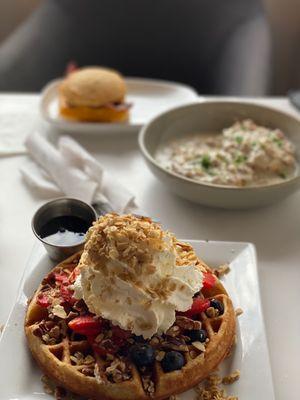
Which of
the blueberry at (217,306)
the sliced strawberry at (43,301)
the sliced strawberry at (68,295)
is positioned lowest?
the sliced strawberry at (43,301)

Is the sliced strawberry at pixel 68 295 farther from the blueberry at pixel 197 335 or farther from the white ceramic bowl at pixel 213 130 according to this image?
the white ceramic bowl at pixel 213 130

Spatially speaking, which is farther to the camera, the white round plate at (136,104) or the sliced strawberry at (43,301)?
the white round plate at (136,104)


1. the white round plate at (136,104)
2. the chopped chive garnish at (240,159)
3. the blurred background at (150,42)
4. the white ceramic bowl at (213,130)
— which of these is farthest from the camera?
the blurred background at (150,42)

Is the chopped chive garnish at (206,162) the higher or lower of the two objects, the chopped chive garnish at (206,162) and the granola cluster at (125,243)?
the lower

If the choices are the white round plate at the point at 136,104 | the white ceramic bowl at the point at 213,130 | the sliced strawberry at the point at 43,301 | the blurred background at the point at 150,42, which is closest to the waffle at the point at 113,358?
the sliced strawberry at the point at 43,301

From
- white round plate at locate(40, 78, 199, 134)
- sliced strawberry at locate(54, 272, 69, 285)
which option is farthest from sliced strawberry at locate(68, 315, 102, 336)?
white round plate at locate(40, 78, 199, 134)

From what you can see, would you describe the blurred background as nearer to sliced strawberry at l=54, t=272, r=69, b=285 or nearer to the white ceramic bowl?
the white ceramic bowl

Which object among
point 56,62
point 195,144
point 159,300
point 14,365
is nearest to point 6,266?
point 14,365
